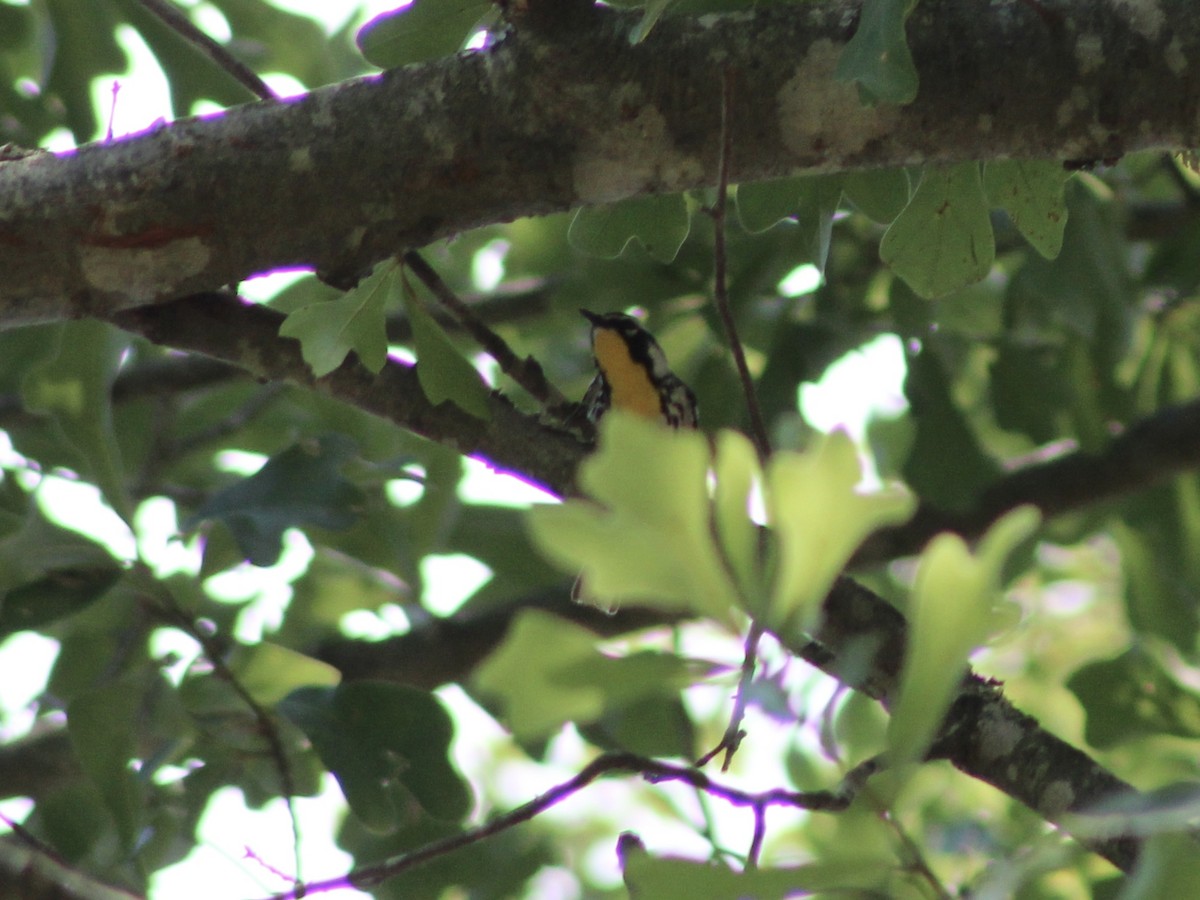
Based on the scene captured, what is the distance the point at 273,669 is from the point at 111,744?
15.1 inches

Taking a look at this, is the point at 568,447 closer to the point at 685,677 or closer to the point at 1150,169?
the point at 685,677

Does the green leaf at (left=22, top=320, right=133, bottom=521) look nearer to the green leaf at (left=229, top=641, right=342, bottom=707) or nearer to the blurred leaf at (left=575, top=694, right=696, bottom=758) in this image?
the green leaf at (left=229, top=641, right=342, bottom=707)

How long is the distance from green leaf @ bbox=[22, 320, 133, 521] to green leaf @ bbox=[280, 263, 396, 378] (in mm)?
776

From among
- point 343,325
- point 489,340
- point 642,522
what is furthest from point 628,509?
point 489,340

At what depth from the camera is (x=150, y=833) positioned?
2.95 meters

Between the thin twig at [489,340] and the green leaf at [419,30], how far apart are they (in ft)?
1.07

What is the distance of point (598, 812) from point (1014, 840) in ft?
6.85

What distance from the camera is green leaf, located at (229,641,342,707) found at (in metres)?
2.90

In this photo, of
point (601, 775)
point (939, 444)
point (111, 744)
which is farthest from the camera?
point (939, 444)

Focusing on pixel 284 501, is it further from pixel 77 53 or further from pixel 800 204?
pixel 77 53

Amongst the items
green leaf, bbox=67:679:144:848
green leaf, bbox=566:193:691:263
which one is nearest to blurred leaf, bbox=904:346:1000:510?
green leaf, bbox=566:193:691:263

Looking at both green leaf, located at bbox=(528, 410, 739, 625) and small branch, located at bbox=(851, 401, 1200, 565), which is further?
small branch, located at bbox=(851, 401, 1200, 565)

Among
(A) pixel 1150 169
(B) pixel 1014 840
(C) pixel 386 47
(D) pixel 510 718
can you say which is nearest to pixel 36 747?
(C) pixel 386 47

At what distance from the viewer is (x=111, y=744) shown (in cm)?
267
